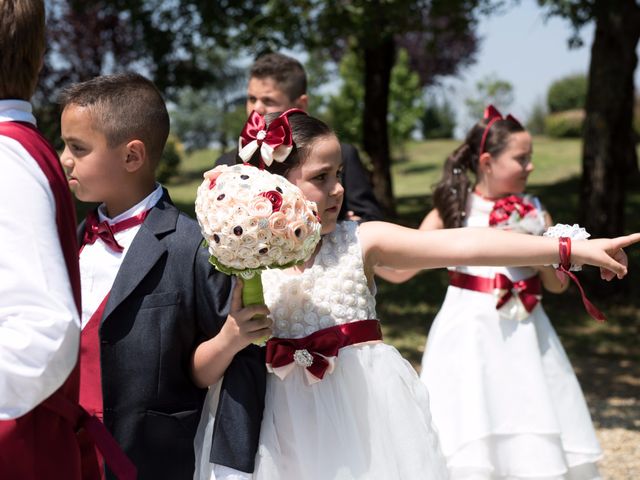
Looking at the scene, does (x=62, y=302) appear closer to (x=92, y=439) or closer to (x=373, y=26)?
(x=92, y=439)

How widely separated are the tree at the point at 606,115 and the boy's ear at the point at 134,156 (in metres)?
8.66

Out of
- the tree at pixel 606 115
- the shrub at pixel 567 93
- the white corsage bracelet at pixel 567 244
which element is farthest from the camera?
the shrub at pixel 567 93

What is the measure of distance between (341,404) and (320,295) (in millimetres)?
408

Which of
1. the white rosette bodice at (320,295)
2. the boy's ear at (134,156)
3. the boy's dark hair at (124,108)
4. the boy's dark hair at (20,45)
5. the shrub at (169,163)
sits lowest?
the shrub at (169,163)

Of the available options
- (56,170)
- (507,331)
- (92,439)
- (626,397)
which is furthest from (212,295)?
(626,397)

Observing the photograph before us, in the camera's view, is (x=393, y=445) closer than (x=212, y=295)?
No

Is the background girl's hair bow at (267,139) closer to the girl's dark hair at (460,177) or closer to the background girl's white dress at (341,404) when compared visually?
the background girl's white dress at (341,404)

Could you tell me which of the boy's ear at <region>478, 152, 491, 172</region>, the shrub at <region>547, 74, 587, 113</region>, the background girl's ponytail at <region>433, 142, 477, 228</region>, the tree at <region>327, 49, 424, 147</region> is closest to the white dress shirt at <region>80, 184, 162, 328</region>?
the background girl's ponytail at <region>433, 142, 477, 228</region>

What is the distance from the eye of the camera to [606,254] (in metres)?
2.79

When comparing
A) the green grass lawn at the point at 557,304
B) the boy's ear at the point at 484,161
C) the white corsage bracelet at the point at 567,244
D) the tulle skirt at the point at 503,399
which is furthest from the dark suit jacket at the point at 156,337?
the green grass lawn at the point at 557,304

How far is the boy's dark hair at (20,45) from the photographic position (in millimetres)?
1989

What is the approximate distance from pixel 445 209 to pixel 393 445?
2429 mm

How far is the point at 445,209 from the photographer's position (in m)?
5.32

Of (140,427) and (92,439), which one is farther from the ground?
(92,439)
